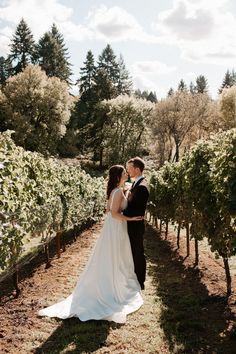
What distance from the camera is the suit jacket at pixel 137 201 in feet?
23.8

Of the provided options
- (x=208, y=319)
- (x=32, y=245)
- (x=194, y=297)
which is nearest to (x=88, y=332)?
(x=208, y=319)

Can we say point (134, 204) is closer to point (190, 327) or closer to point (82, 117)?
point (190, 327)

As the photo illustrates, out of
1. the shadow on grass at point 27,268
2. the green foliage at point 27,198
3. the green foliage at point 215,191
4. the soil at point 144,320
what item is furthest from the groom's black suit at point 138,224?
the shadow on grass at point 27,268

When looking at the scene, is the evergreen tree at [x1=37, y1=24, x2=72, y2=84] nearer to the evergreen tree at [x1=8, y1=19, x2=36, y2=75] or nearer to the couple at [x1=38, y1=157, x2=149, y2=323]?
the evergreen tree at [x1=8, y1=19, x2=36, y2=75]

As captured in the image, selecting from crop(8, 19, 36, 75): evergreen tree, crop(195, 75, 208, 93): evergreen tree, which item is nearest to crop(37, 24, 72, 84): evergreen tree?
crop(8, 19, 36, 75): evergreen tree

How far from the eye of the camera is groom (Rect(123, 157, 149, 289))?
728cm

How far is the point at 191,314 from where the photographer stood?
709 centimetres

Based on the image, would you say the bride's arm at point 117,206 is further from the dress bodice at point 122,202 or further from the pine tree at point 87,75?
the pine tree at point 87,75

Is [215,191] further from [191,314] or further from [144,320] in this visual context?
[144,320]

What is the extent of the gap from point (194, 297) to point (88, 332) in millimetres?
3005

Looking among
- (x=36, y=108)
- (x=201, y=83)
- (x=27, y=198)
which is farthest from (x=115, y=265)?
(x=201, y=83)

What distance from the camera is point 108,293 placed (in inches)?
270

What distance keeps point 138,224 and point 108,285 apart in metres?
1.32

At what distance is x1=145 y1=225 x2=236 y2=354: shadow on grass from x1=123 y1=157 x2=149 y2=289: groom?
1003 millimetres
